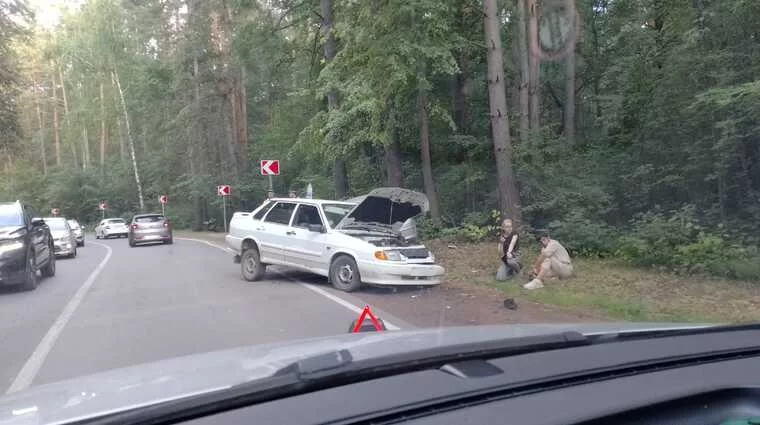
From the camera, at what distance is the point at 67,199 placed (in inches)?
2586

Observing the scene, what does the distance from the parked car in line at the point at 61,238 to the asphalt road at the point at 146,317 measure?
21.2 feet

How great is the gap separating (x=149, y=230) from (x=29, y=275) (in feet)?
53.6

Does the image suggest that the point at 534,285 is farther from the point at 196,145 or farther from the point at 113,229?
the point at 113,229

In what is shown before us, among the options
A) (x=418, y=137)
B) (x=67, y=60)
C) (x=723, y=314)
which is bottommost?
(x=723, y=314)

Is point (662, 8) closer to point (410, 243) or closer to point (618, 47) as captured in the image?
point (618, 47)

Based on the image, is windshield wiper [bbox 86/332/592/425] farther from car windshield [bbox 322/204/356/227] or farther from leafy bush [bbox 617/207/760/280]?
car windshield [bbox 322/204/356/227]

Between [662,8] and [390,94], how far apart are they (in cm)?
849

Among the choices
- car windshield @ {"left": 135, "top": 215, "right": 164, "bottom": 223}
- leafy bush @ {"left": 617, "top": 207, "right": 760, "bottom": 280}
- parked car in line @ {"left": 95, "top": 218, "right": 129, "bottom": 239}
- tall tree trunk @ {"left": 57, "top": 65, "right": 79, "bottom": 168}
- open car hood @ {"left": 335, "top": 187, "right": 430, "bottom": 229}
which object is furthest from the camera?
tall tree trunk @ {"left": 57, "top": 65, "right": 79, "bottom": 168}

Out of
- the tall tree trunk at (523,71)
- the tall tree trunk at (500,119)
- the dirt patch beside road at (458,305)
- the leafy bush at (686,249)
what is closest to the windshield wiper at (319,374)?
the dirt patch beside road at (458,305)

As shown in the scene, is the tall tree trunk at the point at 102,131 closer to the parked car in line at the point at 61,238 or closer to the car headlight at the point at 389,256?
the parked car in line at the point at 61,238

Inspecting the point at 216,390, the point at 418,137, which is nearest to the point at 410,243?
the point at 418,137

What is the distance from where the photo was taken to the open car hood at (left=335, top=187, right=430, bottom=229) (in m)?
13.9

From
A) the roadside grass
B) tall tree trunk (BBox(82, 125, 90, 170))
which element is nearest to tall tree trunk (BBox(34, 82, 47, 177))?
tall tree trunk (BBox(82, 125, 90, 170))

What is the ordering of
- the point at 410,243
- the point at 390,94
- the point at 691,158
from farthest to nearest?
the point at 390,94
the point at 691,158
the point at 410,243
